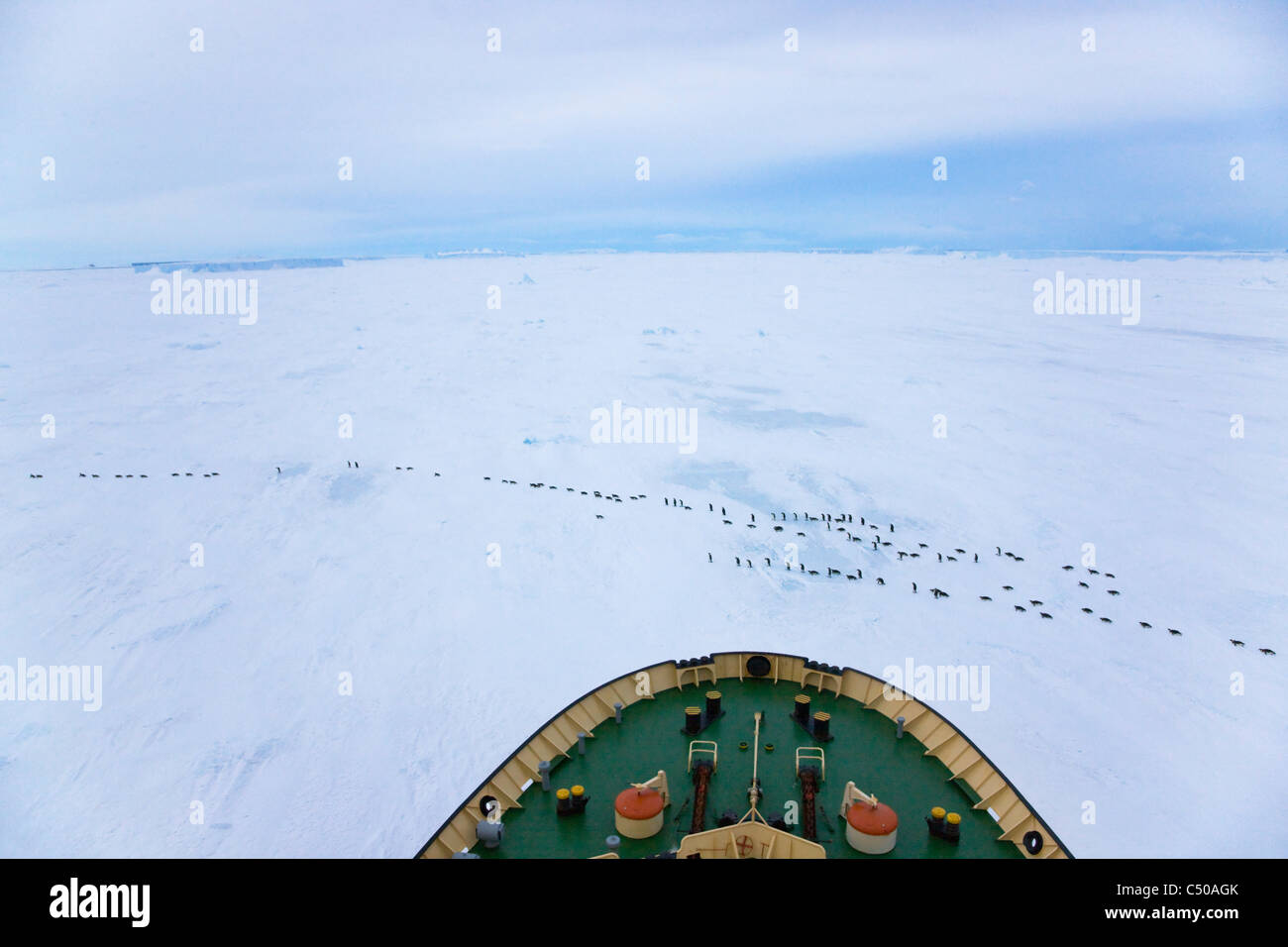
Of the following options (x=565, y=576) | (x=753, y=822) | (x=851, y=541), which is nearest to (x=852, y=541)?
(x=851, y=541)

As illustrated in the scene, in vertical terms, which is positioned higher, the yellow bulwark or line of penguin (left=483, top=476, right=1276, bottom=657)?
line of penguin (left=483, top=476, right=1276, bottom=657)

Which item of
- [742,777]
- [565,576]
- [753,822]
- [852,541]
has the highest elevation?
[852,541]

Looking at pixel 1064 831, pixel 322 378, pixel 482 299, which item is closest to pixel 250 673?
pixel 1064 831

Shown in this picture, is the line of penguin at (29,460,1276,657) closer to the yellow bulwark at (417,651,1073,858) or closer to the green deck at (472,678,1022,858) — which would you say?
the yellow bulwark at (417,651,1073,858)

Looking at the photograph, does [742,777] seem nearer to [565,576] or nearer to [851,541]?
[565,576]

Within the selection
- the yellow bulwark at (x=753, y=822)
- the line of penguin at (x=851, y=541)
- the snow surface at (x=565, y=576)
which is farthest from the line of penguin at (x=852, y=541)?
the yellow bulwark at (x=753, y=822)

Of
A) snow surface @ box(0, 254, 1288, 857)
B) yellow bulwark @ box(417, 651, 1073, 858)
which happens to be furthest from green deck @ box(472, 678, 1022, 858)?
snow surface @ box(0, 254, 1288, 857)

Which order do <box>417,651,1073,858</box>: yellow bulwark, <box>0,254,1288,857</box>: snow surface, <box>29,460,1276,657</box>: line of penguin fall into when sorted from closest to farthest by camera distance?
<box>417,651,1073,858</box>: yellow bulwark
<box>0,254,1288,857</box>: snow surface
<box>29,460,1276,657</box>: line of penguin
